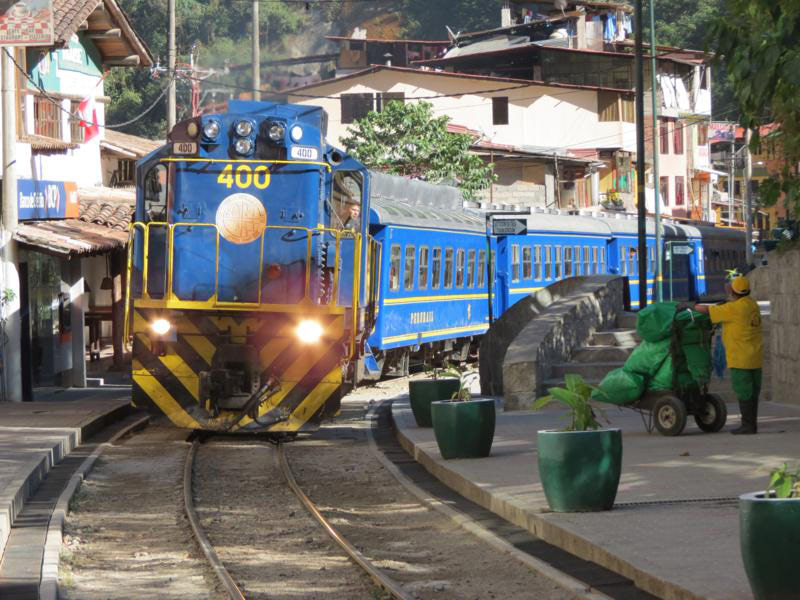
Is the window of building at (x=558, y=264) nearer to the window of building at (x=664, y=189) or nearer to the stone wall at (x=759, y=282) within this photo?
the stone wall at (x=759, y=282)

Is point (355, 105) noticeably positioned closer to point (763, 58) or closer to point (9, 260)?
point (9, 260)

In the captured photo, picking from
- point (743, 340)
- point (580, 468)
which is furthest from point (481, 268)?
point (580, 468)

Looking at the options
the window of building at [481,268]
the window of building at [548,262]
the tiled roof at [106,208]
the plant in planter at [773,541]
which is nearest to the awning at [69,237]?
the tiled roof at [106,208]

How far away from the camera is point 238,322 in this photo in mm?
17188

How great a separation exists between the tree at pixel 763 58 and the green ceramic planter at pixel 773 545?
3681 mm

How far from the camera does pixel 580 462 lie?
35.5 feet

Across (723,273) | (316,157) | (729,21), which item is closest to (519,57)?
(723,273)

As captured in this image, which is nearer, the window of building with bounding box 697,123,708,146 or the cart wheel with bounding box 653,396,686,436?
the cart wheel with bounding box 653,396,686,436

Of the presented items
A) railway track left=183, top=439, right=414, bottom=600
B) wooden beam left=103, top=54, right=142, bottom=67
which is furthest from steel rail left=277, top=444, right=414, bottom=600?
wooden beam left=103, top=54, right=142, bottom=67

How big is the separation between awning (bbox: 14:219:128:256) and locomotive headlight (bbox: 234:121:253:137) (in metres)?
6.26

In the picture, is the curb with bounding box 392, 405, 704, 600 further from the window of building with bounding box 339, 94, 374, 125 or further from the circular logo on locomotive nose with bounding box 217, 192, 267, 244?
the window of building with bounding box 339, 94, 374, 125

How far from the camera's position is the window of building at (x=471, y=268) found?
30422mm

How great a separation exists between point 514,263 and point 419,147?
1958 cm

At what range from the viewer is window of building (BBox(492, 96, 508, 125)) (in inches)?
2717
